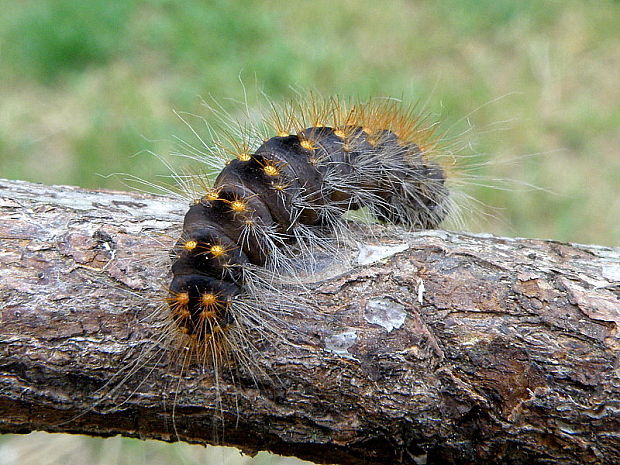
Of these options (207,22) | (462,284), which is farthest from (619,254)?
(207,22)

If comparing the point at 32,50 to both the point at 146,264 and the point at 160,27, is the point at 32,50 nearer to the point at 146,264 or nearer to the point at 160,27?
the point at 160,27

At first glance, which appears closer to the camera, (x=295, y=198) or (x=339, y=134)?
(x=295, y=198)

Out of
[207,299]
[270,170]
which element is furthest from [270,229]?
[207,299]

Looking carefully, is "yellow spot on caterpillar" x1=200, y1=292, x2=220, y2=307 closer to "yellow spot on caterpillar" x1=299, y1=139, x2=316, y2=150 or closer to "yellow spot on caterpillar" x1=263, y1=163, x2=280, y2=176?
"yellow spot on caterpillar" x1=263, y1=163, x2=280, y2=176

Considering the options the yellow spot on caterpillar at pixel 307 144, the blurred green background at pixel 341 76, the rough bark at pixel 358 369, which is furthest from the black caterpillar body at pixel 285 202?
the blurred green background at pixel 341 76

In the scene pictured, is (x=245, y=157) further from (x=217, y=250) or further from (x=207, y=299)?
(x=207, y=299)

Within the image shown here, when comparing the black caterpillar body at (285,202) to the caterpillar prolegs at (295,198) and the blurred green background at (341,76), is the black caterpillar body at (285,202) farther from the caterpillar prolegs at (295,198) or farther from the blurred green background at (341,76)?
the blurred green background at (341,76)
